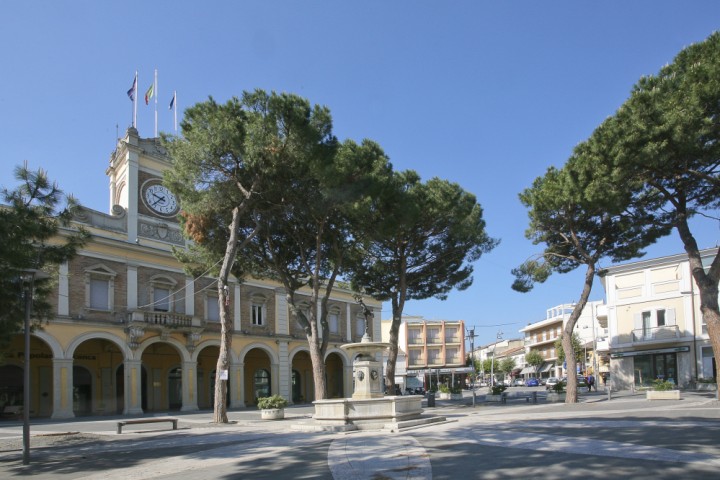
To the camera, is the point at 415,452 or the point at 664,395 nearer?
the point at 415,452

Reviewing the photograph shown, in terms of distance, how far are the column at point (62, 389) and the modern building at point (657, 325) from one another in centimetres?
2814

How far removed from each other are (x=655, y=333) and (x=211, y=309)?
83.8ft

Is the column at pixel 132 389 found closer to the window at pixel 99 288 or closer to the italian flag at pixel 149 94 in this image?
the window at pixel 99 288

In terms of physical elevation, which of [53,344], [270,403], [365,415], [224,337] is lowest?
[270,403]

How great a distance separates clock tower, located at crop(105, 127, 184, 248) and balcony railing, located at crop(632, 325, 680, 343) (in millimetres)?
26935

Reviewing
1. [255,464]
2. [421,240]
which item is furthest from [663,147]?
[255,464]

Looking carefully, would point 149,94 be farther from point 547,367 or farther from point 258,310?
point 547,367

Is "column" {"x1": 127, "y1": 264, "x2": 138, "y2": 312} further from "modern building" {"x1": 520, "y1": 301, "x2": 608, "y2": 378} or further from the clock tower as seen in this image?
"modern building" {"x1": 520, "y1": 301, "x2": 608, "y2": 378}

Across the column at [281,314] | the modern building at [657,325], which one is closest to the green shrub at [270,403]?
the column at [281,314]

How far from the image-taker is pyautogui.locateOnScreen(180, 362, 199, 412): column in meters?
30.5

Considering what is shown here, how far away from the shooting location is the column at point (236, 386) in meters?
33.3

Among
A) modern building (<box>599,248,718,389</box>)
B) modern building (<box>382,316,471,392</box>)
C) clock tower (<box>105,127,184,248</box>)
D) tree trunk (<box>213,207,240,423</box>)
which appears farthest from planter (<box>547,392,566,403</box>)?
modern building (<box>382,316,471,392</box>)

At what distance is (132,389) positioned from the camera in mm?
27781

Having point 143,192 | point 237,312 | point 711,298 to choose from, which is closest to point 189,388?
point 237,312
